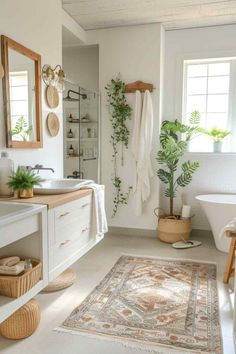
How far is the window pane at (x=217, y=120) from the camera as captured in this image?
395 cm

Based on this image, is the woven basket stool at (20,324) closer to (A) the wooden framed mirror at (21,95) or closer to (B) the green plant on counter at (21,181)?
(B) the green plant on counter at (21,181)

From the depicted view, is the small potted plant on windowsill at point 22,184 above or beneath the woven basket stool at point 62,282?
above

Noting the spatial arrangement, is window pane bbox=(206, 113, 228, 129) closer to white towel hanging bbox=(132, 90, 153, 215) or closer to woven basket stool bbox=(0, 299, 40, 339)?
white towel hanging bbox=(132, 90, 153, 215)

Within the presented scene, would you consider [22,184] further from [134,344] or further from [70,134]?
[70,134]

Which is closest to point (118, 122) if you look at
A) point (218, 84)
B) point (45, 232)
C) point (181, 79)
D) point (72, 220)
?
point (181, 79)

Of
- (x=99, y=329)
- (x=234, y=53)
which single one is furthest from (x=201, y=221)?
(x=99, y=329)

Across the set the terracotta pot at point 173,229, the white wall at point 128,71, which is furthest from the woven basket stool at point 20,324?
the white wall at point 128,71

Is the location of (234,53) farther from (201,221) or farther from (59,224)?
(59,224)

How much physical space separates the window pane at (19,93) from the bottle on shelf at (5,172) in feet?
1.58

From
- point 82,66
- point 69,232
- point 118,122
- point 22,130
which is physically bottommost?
point 69,232

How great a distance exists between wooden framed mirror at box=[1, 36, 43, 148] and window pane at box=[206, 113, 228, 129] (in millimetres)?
2377

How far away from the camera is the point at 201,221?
4109mm

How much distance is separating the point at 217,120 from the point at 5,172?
2934mm

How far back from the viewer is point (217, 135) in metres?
3.85
